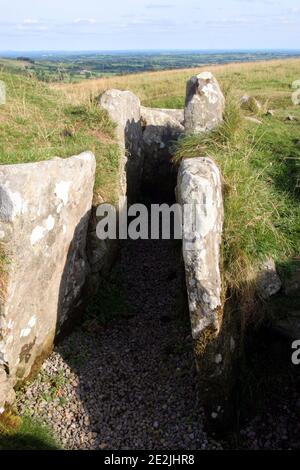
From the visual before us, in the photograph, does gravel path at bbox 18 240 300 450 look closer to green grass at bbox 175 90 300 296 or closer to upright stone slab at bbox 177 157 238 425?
upright stone slab at bbox 177 157 238 425

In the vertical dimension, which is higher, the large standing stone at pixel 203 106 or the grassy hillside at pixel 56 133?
the large standing stone at pixel 203 106

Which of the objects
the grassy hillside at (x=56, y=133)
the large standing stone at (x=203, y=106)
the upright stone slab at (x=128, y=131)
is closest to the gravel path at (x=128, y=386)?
the grassy hillside at (x=56, y=133)

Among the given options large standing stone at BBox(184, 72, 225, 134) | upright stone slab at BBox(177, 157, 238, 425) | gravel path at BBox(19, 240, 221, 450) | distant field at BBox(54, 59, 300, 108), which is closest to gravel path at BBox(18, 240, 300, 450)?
gravel path at BBox(19, 240, 221, 450)

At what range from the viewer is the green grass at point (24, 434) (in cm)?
791

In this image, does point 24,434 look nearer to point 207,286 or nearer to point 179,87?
point 207,286

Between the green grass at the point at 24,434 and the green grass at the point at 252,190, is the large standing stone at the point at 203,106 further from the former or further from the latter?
the green grass at the point at 24,434

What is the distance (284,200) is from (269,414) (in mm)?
4784

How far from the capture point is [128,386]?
959 centimetres

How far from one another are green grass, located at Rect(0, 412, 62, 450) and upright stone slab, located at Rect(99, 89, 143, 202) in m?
6.84

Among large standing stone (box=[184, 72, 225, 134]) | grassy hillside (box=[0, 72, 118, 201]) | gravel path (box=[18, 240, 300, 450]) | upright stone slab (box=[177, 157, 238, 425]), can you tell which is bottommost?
gravel path (box=[18, 240, 300, 450])

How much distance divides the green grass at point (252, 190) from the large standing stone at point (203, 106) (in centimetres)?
30

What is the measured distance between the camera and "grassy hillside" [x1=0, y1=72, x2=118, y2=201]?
449 inches

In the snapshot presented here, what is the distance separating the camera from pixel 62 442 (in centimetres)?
837

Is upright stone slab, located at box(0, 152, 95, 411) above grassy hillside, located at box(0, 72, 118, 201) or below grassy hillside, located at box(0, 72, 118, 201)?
below
